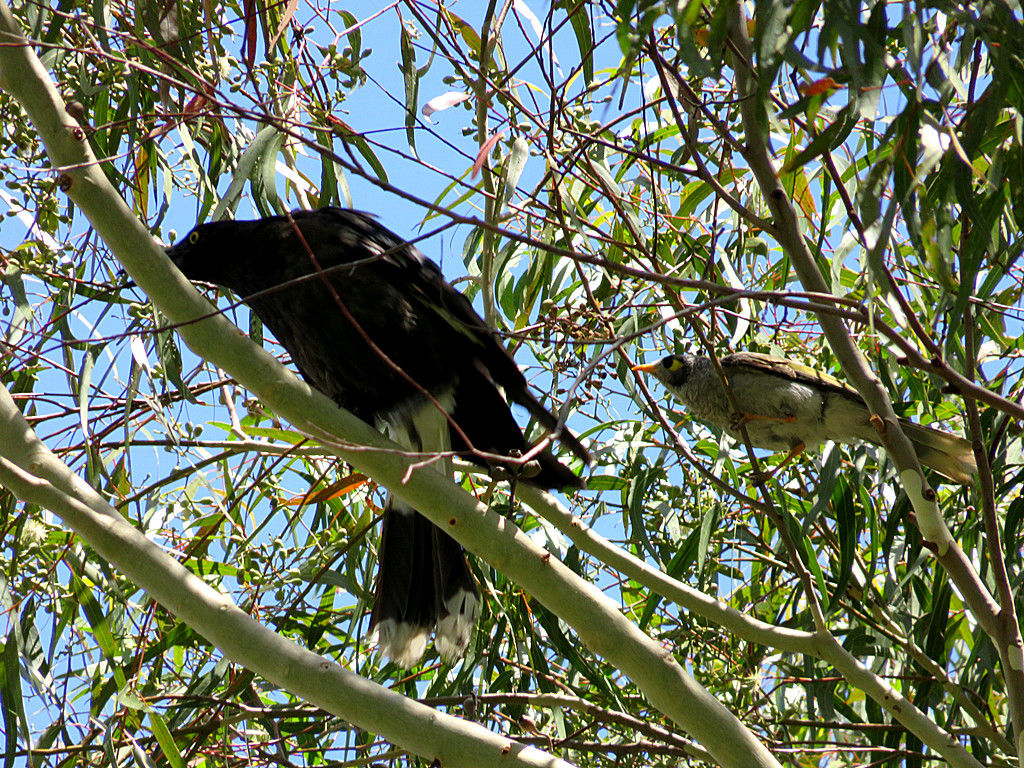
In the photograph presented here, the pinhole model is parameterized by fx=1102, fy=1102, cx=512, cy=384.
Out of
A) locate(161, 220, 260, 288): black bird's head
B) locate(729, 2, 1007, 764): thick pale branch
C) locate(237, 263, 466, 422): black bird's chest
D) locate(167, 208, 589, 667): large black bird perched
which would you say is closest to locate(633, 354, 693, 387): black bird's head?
locate(167, 208, 589, 667): large black bird perched

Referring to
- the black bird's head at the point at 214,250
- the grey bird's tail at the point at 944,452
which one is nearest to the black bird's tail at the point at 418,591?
the black bird's head at the point at 214,250

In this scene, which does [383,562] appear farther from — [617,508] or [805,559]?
[805,559]

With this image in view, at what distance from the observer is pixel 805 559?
2266mm

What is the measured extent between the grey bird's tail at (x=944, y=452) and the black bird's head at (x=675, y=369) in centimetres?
64

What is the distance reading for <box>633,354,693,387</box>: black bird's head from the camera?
2.76m

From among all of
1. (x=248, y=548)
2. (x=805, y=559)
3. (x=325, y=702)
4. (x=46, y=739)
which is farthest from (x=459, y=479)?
(x=325, y=702)

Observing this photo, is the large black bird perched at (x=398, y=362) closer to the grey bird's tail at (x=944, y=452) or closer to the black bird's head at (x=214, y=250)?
the black bird's head at (x=214, y=250)

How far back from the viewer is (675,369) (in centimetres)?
280

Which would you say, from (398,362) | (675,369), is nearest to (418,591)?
(398,362)

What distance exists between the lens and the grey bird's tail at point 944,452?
7.12ft

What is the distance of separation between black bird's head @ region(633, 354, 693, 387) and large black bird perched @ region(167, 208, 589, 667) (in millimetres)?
514

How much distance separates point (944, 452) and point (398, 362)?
1.13m

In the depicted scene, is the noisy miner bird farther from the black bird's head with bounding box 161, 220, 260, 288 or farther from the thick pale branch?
the black bird's head with bounding box 161, 220, 260, 288

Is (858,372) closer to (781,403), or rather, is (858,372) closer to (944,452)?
(944,452)
